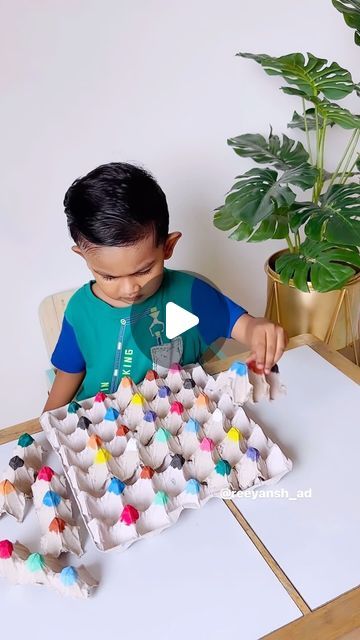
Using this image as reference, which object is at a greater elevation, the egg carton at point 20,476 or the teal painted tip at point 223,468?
the teal painted tip at point 223,468

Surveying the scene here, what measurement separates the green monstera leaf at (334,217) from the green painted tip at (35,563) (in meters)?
0.70

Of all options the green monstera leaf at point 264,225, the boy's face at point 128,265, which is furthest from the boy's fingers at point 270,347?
the green monstera leaf at point 264,225

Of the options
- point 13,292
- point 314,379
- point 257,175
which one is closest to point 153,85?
point 257,175

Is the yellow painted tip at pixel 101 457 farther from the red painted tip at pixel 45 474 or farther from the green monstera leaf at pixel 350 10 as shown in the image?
the green monstera leaf at pixel 350 10

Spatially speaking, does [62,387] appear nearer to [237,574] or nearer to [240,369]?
[240,369]

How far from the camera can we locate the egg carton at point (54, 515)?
60cm

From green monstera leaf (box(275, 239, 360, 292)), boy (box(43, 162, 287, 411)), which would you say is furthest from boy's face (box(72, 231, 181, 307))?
green monstera leaf (box(275, 239, 360, 292))

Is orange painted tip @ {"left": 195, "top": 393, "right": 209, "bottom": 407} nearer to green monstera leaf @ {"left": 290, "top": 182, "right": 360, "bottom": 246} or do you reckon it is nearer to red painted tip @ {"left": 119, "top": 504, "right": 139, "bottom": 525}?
red painted tip @ {"left": 119, "top": 504, "right": 139, "bottom": 525}

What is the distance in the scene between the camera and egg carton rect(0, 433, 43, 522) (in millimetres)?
654

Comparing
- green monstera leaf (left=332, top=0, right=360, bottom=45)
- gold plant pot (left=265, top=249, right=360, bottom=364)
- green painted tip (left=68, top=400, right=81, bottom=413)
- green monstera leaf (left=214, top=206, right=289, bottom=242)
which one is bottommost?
gold plant pot (left=265, top=249, right=360, bottom=364)

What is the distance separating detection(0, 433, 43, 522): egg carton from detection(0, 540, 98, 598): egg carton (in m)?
0.07

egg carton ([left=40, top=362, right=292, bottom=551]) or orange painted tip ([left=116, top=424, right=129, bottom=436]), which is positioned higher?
orange painted tip ([left=116, top=424, right=129, bottom=436])

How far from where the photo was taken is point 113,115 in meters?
1.19

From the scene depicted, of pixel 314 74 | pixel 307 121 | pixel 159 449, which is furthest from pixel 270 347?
pixel 307 121
